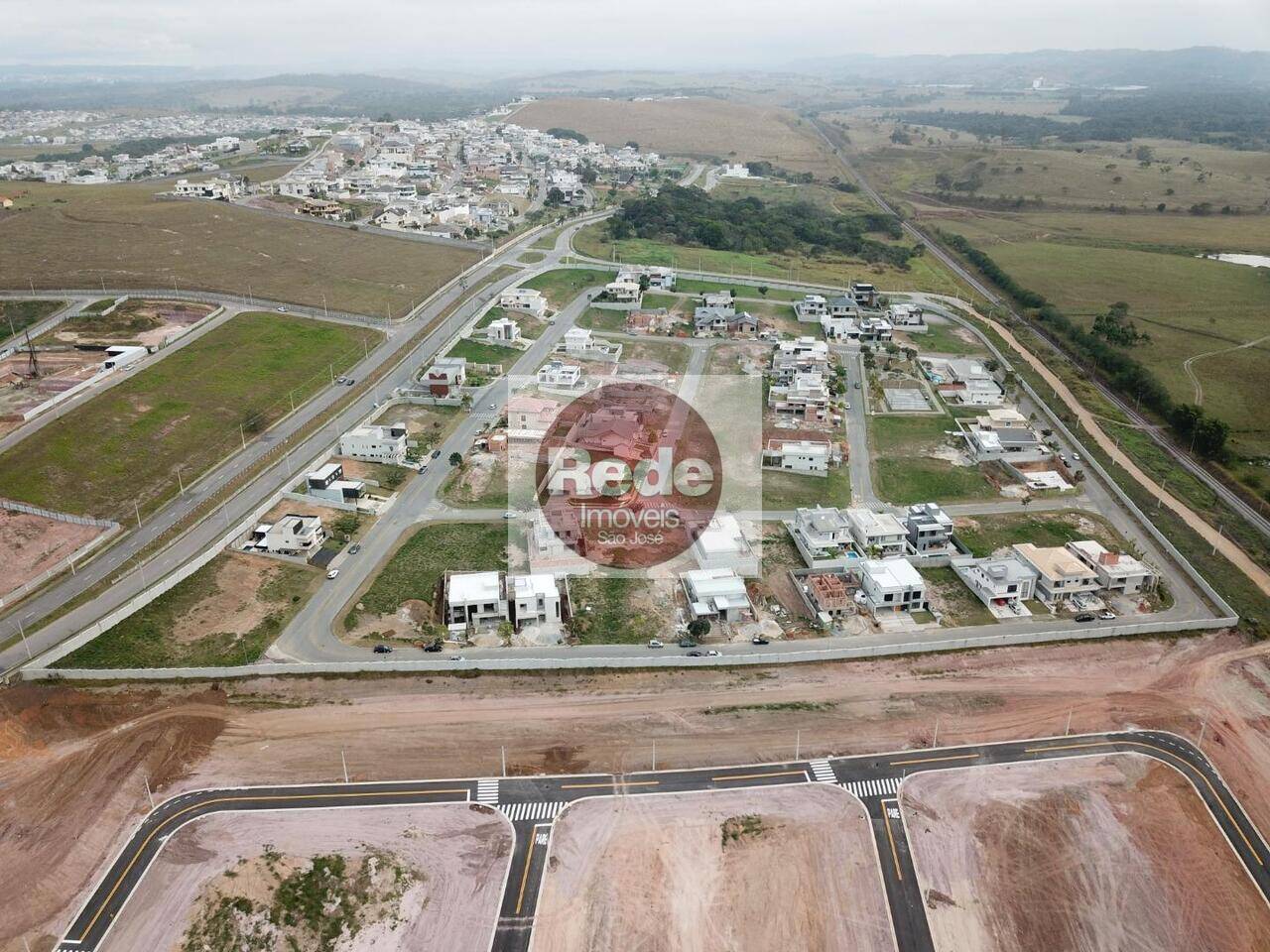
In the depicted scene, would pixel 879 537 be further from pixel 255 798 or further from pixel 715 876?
pixel 255 798

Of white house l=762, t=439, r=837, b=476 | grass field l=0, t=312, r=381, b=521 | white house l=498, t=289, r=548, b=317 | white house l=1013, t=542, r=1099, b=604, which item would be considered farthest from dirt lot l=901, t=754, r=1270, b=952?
white house l=498, t=289, r=548, b=317

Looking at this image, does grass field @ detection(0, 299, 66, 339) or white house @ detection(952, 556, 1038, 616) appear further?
grass field @ detection(0, 299, 66, 339)

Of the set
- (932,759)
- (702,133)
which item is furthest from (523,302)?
(702,133)

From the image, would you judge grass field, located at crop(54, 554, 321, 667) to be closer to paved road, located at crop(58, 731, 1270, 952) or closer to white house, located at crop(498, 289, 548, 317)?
paved road, located at crop(58, 731, 1270, 952)

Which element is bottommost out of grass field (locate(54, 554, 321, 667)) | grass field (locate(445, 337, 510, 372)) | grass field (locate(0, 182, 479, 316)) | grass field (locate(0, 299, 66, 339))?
grass field (locate(54, 554, 321, 667))

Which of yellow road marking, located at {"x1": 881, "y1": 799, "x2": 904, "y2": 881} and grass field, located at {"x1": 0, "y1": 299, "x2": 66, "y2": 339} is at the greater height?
grass field, located at {"x1": 0, "y1": 299, "x2": 66, "y2": 339}

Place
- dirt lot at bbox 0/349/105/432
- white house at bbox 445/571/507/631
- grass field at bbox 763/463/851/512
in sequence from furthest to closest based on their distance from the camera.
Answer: dirt lot at bbox 0/349/105/432 → grass field at bbox 763/463/851/512 → white house at bbox 445/571/507/631

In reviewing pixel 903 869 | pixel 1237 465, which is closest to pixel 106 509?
pixel 903 869

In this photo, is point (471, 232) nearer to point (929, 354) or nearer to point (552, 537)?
point (929, 354)

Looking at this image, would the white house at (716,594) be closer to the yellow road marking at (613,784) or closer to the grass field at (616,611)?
the grass field at (616,611)
